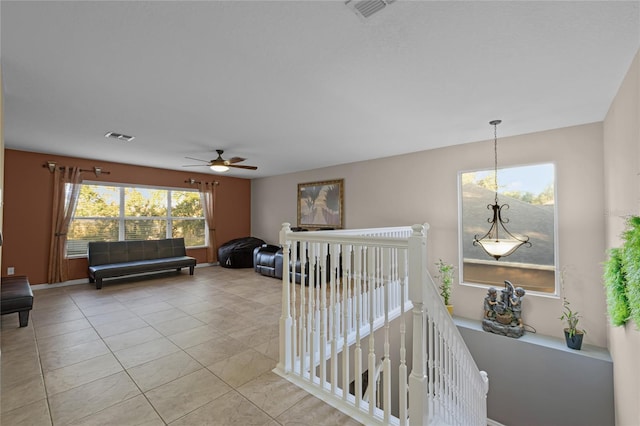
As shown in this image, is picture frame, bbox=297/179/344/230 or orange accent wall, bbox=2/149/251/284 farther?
picture frame, bbox=297/179/344/230

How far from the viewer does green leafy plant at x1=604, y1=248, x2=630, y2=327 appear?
2.08 m

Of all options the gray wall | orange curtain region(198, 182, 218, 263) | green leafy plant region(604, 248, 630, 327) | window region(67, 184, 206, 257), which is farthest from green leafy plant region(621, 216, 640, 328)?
window region(67, 184, 206, 257)

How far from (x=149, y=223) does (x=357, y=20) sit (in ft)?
21.4

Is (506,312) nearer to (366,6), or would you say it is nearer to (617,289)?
(617,289)

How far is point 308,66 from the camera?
7.15ft

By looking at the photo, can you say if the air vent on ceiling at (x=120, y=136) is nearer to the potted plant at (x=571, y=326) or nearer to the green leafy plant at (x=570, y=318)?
the potted plant at (x=571, y=326)

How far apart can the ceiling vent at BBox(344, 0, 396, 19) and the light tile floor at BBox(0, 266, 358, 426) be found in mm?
2521

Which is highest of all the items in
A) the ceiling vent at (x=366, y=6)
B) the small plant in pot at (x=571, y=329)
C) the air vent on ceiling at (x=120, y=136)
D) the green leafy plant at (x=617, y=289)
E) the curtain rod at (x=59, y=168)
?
the air vent on ceiling at (x=120, y=136)

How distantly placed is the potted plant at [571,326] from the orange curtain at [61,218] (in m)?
8.16

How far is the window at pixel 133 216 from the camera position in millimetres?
5598

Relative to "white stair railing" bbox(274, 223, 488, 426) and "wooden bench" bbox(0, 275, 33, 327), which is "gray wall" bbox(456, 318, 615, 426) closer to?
"white stair railing" bbox(274, 223, 488, 426)

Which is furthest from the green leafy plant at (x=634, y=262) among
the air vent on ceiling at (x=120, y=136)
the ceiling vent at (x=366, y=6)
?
the air vent on ceiling at (x=120, y=136)

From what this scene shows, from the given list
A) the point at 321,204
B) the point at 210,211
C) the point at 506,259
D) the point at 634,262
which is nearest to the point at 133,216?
the point at 210,211

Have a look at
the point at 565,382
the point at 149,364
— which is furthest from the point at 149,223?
the point at 565,382
